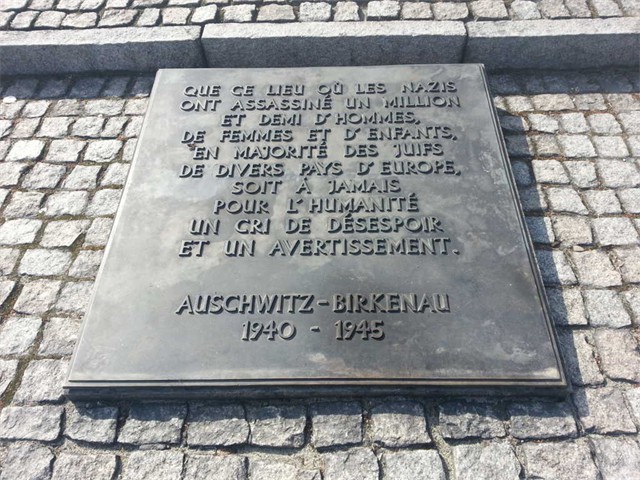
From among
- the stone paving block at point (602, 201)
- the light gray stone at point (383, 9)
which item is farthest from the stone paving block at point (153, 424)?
the light gray stone at point (383, 9)

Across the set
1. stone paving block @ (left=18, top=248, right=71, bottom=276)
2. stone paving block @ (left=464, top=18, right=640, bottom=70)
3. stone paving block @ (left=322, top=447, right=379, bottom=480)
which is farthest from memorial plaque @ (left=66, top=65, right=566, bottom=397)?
stone paving block @ (left=464, top=18, right=640, bottom=70)

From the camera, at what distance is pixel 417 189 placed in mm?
3338

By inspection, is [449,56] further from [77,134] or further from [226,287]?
[77,134]

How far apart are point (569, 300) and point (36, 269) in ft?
11.7

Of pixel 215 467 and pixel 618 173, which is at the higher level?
pixel 618 173

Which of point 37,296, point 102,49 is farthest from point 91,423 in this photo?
point 102,49

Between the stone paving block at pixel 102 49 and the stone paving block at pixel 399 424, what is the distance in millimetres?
3564

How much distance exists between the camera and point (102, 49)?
15.0 ft

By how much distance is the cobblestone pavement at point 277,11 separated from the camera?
4.65 m

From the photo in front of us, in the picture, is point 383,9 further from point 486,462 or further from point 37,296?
point 486,462

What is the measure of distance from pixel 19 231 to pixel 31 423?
1504mm

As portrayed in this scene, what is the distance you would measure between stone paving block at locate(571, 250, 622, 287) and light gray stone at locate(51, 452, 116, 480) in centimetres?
304

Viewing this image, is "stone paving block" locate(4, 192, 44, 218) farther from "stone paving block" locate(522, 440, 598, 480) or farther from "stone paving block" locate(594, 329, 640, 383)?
"stone paving block" locate(594, 329, 640, 383)

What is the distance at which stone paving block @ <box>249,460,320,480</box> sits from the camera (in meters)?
2.56
